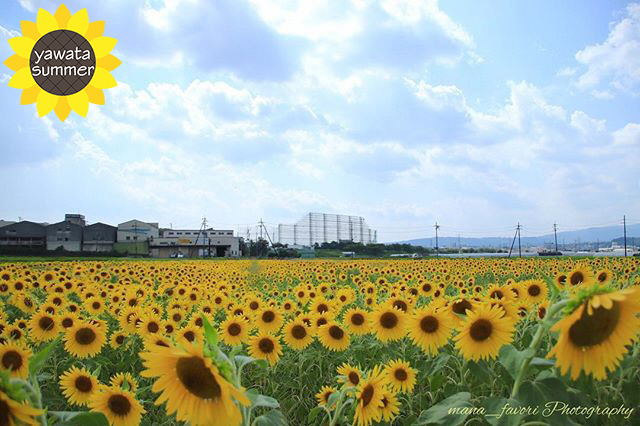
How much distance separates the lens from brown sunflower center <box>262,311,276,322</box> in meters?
4.45

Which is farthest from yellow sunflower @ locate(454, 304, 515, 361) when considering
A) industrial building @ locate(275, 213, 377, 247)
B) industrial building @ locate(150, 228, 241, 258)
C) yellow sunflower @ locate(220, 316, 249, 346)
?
industrial building @ locate(275, 213, 377, 247)

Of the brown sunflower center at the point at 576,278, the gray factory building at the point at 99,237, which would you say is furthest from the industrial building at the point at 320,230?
the brown sunflower center at the point at 576,278

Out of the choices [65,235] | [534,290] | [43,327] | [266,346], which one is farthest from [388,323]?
[65,235]

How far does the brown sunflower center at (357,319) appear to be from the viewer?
4.18 metres

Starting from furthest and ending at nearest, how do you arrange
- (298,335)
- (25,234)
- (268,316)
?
(25,234)
(268,316)
(298,335)

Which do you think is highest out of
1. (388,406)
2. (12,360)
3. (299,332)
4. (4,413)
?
(4,413)

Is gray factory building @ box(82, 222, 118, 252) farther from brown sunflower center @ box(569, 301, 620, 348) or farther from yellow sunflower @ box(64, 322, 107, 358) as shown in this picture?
brown sunflower center @ box(569, 301, 620, 348)

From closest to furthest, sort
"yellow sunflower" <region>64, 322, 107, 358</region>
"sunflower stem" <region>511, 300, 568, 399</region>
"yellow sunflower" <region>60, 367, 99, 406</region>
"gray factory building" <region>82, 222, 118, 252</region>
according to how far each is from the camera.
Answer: "sunflower stem" <region>511, 300, 568, 399</region> → "yellow sunflower" <region>60, 367, 99, 406</region> → "yellow sunflower" <region>64, 322, 107, 358</region> → "gray factory building" <region>82, 222, 118, 252</region>

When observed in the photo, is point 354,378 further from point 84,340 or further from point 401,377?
point 84,340

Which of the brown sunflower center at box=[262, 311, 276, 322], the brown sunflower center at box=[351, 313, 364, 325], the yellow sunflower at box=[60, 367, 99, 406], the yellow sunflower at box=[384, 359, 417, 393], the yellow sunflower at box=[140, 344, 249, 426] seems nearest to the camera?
the yellow sunflower at box=[140, 344, 249, 426]

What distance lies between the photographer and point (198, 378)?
1.39 metres

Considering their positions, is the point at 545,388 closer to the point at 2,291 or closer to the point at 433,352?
the point at 433,352

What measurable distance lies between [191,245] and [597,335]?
8901 cm

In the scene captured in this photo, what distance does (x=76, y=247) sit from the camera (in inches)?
3201
